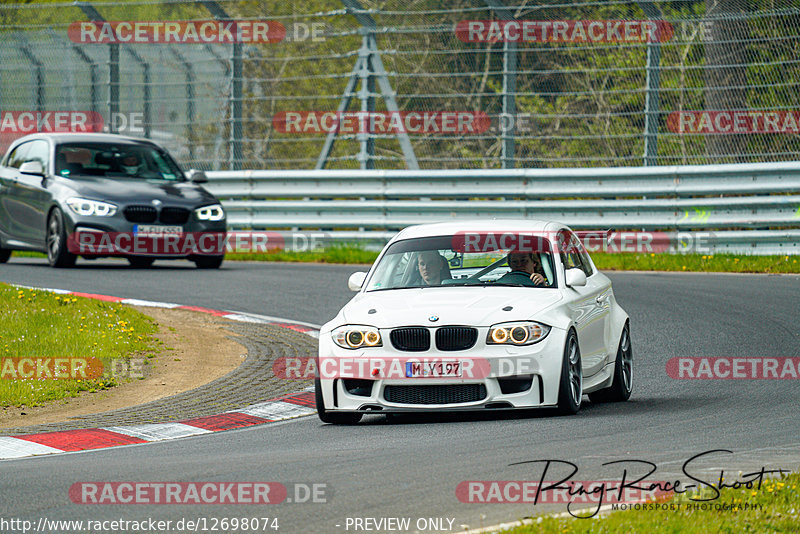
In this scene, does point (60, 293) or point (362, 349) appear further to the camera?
point (60, 293)

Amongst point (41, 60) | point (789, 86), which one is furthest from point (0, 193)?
point (789, 86)

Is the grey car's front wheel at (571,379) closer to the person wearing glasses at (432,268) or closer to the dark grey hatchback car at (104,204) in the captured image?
the person wearing glasses at (432,268)

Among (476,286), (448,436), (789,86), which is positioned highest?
(789,86)

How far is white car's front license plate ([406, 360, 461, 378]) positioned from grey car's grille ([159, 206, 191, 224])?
10.3m

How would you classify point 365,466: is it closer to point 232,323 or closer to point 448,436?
point 448,436

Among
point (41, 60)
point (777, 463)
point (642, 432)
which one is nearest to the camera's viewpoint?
point (777, 463)

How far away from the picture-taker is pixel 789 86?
727 inches

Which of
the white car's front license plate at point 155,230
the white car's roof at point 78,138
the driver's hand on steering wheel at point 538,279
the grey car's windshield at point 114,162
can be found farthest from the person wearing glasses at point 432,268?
the white car's roof at point 78,138

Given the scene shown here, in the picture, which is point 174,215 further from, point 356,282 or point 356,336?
point 356,336

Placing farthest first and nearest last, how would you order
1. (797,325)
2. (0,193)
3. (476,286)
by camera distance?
(0,193) → (797,325) → (476,286)

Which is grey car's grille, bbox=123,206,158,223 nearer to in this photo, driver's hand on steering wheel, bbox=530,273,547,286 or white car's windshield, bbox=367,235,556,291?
white car's windshield, bbox=367,235,556,291

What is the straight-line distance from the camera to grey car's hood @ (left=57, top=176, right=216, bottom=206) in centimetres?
1833

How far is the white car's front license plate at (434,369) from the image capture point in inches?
340

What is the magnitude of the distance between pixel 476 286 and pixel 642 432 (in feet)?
5.94
